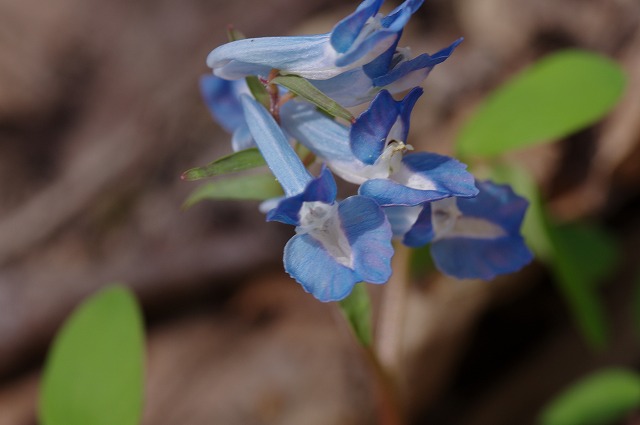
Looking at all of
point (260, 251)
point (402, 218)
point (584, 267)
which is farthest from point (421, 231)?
point (260, 251)

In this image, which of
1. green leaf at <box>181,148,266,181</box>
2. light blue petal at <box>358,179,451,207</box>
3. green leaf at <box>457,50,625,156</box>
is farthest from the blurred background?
light blue petal at <box>358,179,451,207</box>

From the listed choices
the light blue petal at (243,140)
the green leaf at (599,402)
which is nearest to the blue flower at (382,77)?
the light blue petal at (243,140)

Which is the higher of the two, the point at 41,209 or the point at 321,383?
the point at 41,209

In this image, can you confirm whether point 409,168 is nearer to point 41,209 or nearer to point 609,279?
point 609,279

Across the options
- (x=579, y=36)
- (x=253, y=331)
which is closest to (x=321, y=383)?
(x=253, y=331)

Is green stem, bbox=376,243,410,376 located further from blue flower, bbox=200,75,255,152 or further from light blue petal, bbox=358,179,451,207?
light blue petal, bbox=358,179,451,207

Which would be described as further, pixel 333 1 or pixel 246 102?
pixel 333 1
